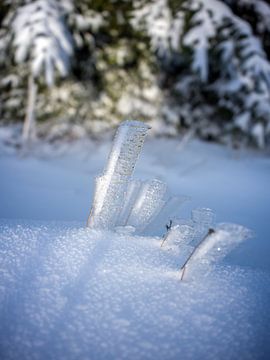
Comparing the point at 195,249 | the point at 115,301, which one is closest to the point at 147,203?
the point at 195,249

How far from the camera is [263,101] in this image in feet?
18.6

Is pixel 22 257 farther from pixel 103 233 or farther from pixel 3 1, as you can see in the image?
pixel 3 1

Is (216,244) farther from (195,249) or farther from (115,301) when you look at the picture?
(115,301)

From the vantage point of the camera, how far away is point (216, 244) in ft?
3.74

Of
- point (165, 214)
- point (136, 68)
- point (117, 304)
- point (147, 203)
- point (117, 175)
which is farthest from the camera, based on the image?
point (136, 68)

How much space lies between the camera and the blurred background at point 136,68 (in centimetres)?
568

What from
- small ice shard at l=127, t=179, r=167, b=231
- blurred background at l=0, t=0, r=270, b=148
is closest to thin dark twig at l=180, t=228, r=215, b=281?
small ice shard at l=127, t=179, r=167, b=231

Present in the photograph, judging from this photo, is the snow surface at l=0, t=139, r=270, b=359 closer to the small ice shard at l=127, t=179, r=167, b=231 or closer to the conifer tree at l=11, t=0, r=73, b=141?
the small ice shard at l=127, t=179, r=167, b=231

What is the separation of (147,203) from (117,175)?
276 millimetres

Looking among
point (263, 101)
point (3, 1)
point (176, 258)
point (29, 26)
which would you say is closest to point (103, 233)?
point (176, 258)

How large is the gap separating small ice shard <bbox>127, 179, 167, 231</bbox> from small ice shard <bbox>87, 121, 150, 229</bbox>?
0.12 metres

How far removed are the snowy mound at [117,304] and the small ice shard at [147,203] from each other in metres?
0.24

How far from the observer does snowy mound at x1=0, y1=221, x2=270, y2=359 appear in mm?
918

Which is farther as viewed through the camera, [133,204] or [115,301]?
[133,204]
